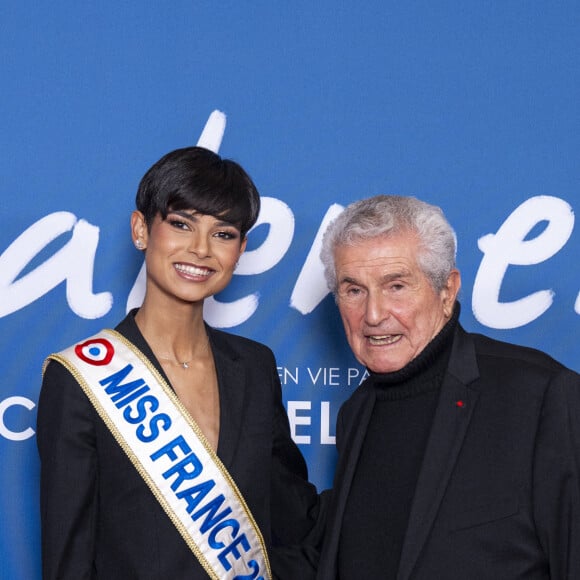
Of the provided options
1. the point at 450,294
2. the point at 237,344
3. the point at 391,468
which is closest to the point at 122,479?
the point at 237,344

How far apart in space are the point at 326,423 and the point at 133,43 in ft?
3.06

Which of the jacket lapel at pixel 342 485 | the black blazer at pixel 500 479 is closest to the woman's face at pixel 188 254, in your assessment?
the jacket lapel at pixel 342 485

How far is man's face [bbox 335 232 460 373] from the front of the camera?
1367mm

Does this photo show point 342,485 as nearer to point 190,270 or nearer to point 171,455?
point 171,455

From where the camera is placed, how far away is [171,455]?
163 cm

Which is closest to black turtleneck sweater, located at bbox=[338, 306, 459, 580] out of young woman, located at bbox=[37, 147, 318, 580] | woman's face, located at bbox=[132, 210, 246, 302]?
young woman, located at bbox=[37, 147, 318, 580]

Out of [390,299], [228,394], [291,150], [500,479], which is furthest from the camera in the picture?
[291,150]

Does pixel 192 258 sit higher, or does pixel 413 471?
Answer: pixel 192 258

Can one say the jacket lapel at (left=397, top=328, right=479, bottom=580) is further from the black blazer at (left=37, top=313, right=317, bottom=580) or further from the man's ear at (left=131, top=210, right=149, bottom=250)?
the man's ear at (left=131, top=210, right=149, bottom=250)

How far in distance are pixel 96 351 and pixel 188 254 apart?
23 centimetres

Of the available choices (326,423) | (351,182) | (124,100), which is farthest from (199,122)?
(326,423)

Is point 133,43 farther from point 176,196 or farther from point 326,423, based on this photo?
point 326,423

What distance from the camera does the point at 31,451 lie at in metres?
2.04

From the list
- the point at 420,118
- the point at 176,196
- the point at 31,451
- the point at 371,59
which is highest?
the point at 371,59
